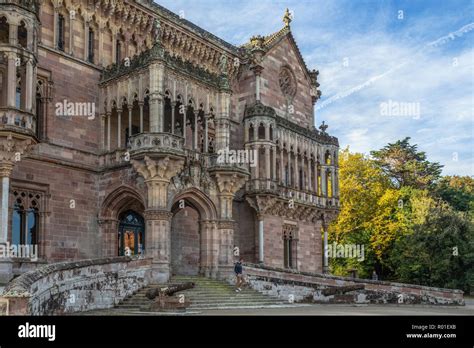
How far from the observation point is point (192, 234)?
3262 centimetres

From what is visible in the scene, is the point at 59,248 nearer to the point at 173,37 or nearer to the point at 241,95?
the point at 173,37

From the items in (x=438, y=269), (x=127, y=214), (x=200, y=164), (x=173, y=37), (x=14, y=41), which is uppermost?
(x=173, y=37)

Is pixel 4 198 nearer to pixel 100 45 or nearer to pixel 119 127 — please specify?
pixel 119 127

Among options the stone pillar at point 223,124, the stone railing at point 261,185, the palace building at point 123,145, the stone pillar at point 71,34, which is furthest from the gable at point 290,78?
the stone pillar at point 71,34

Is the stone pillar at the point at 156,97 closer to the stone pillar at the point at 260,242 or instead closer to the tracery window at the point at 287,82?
the stone pillar at the point at 260,242

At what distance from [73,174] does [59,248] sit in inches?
135

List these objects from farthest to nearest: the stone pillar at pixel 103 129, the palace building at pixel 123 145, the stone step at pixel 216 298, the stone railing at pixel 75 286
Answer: the stone pillar at pixel 103 129 < the palace building at pixel 123 145 < the stone step at pixel 216 298 < the stone railing at pixel 75 286

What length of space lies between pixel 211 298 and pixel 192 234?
25.2 feet

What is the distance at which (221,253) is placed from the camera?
29359 millimetres

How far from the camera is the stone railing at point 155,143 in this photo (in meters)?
25.6

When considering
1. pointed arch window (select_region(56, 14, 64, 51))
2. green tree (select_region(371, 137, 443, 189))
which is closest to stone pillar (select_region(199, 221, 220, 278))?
pointed arch window (select_region(56, 14, 64, 51))

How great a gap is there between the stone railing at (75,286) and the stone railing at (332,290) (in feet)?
20.9
